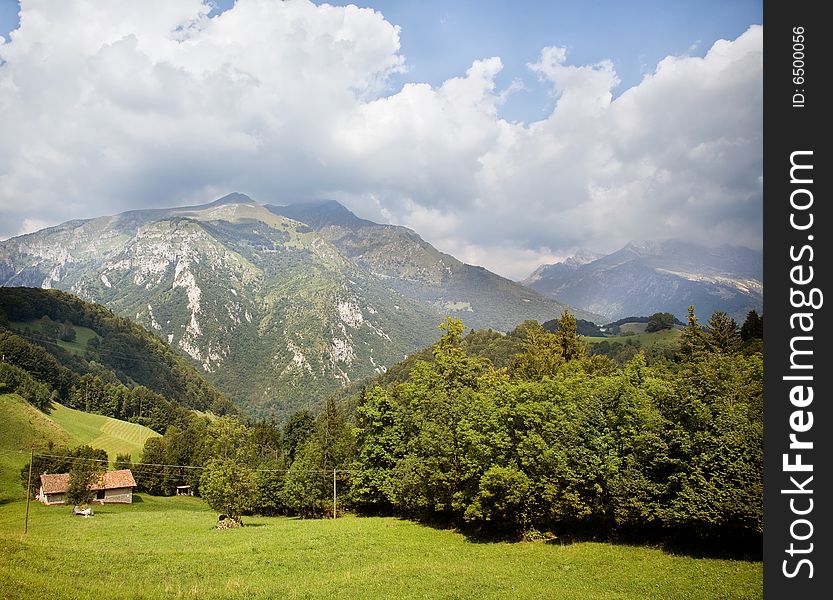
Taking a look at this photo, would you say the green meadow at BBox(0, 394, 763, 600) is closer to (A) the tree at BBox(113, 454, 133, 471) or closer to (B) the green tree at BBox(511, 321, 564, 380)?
(B) the green tree at BBox(511, 321, 564, 380)

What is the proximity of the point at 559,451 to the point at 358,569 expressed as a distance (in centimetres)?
1679

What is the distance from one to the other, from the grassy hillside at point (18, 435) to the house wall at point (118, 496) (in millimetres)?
12533

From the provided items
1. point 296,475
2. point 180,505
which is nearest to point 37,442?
point 180,505

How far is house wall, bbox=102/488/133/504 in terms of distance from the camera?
8712 cm

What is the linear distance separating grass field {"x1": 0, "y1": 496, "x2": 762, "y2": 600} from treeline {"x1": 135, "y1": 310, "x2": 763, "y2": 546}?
2609mm

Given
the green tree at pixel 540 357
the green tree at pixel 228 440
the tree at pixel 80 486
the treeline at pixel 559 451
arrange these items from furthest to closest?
the tree at pixel 80 486, the green tree at pixel 540 357, the green tree at pixel 228 440, the treeline at pixel 559 451

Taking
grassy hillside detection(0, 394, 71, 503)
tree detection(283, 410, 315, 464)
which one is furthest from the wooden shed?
→ tree detection(283, 410, 315, 464)

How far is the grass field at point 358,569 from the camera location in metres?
21.6

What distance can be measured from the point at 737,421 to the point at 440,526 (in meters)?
27.4

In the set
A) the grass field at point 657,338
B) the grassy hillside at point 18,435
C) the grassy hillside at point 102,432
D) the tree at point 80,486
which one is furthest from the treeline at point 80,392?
the grass field at point 657,338

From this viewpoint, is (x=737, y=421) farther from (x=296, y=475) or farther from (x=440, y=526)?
(x=296, y=475)

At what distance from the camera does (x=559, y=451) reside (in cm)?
3703

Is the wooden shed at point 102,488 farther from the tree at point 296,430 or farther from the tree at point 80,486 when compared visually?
the tree at point 296,430
